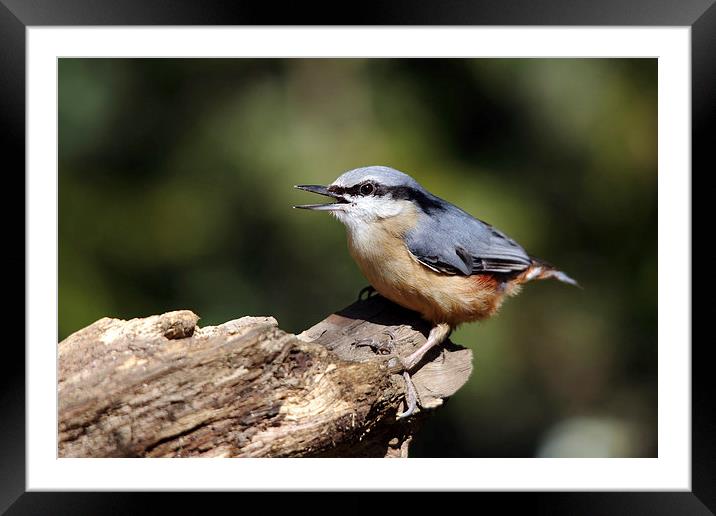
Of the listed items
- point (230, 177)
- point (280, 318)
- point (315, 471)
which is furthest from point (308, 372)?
point (230, 177)

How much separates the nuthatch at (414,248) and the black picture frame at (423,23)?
0.84m

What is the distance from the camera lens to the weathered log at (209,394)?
226 centimetres

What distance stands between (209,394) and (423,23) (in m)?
1.48

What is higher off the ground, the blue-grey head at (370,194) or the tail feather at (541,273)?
the blue-grey head at (370,194)

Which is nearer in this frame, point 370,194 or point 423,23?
point 423,23

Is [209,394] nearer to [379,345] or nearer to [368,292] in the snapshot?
[379,345]

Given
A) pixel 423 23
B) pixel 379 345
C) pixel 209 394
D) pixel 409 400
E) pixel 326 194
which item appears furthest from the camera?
pixel 326 194

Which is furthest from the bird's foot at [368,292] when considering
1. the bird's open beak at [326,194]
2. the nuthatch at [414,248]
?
the bird's open beak at [326,194]

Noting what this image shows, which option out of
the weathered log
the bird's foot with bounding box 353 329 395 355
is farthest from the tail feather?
the weathered log

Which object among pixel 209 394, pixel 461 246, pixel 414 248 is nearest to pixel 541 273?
pixel 461 246

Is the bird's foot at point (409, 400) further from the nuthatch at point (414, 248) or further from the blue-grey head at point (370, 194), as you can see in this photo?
the blue-grey head at point (370, 194)

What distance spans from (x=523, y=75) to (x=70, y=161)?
271 cm

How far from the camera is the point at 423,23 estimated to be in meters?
2.46

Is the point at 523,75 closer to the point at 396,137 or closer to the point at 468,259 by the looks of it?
the point at 396,137
